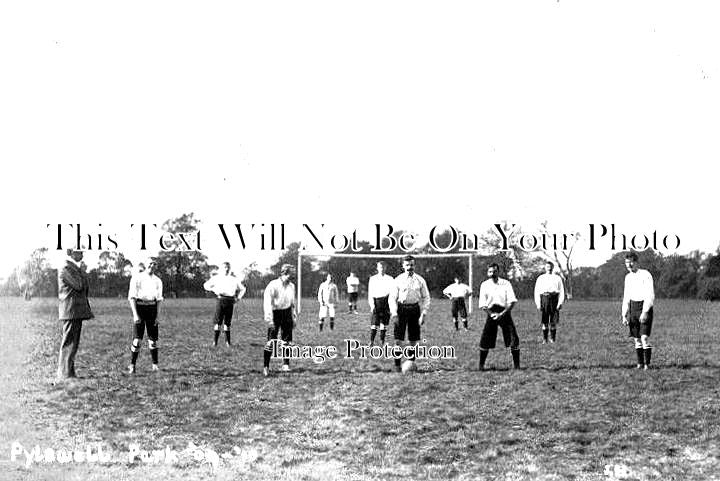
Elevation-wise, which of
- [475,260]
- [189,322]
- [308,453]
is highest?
[475,260]

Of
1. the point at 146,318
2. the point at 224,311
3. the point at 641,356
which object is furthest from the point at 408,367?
the point at 224,311

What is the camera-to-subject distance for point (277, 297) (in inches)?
376

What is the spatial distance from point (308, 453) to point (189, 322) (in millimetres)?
5940

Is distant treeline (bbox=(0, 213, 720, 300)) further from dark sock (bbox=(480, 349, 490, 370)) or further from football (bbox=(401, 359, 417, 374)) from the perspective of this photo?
football (bbox=(401, 359, 417, 374))

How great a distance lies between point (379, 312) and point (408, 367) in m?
2.45

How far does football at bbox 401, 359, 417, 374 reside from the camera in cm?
931

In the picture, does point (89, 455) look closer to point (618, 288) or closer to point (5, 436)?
point (5, 436)

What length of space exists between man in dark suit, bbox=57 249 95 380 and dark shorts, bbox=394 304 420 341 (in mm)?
3893

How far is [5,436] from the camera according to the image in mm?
7395

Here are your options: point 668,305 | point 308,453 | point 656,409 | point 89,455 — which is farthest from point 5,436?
point 668,305

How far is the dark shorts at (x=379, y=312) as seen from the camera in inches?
461

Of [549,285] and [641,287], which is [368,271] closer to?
[549,285]

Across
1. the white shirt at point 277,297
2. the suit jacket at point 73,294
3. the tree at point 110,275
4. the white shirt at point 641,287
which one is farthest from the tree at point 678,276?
the suit jacket at point 73,294

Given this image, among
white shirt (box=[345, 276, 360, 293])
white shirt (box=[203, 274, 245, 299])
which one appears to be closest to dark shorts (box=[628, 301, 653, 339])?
white shirt (box=[345, 276, 360, 293])
